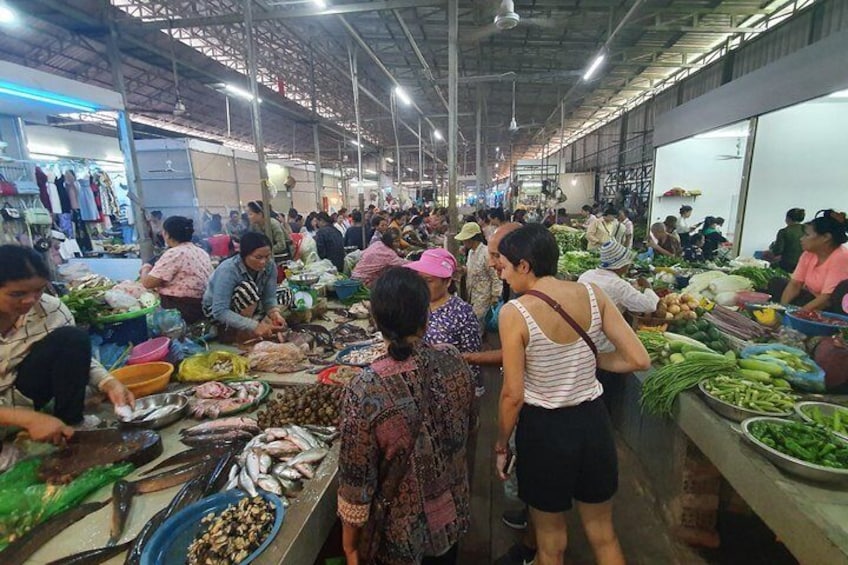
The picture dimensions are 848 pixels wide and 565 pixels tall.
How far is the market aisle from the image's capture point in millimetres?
2785

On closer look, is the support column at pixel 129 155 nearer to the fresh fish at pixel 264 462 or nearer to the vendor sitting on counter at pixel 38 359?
the vendor sitting on counter at pixel 38 359

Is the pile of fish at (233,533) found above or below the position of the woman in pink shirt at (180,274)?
below

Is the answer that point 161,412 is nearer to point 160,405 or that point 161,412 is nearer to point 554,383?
point 160,405

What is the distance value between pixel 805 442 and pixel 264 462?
2.75 m

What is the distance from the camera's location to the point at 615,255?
3.45 m

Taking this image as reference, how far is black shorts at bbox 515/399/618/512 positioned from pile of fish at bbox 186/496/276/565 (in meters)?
1.27

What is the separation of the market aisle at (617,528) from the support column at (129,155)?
26.8 feet

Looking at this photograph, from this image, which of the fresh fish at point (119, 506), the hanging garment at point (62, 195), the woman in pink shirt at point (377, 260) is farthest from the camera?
the hanging garment at point (62, 195)

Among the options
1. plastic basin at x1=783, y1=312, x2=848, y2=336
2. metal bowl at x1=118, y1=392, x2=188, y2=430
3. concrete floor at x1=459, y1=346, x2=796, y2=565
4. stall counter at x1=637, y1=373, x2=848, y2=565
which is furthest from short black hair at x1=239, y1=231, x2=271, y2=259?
plastic basin at x1=783, y1=312, x2=848, y2=336

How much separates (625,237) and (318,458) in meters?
Result: 8.97

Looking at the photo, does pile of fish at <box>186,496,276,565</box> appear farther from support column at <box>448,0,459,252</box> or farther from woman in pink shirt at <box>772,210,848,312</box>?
support column at <box>448,0,459,252</box>

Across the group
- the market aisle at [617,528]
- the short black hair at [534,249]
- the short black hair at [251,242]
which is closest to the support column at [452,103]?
the short black hair at [251,242]

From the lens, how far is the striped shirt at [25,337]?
7.80 ft

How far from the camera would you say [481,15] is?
10031 millimetres
